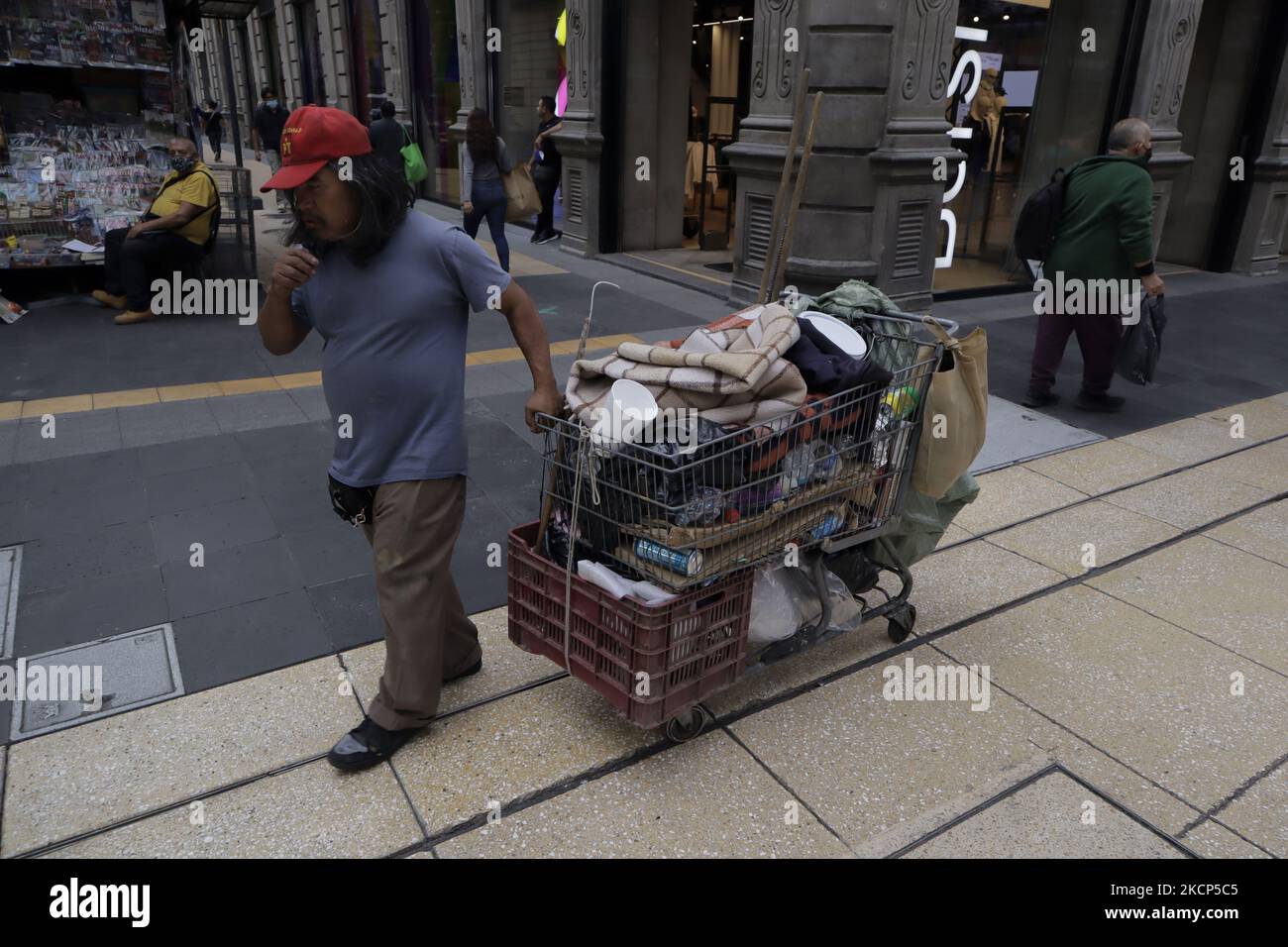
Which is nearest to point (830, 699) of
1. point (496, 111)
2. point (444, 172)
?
point (496, 111)

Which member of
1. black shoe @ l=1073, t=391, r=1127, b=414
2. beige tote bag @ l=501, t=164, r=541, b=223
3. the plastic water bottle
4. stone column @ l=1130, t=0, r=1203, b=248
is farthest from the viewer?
stone column @ l=1130, t=0, r=1203, b=248

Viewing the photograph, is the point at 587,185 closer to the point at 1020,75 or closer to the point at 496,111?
the point at 496,111

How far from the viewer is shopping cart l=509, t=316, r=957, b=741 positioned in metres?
2.62

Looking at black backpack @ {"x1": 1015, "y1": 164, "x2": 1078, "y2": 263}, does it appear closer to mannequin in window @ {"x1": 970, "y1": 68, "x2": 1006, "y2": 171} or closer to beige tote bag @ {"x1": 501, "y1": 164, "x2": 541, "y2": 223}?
mannequin in window @ {"x1": 970, "y1": 68, "x2": 1006, "y2": 171}

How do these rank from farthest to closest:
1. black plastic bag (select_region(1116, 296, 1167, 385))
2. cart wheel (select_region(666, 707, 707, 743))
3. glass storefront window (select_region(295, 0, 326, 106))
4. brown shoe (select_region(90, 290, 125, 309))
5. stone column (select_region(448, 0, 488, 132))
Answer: glass storefront window (select_region(295, 0, 326, 106)) < stone column (select_region(448, 0, 488, 132)) < brown shoe (select_region(90, 290, 125, 309)) < black plastic bag (select_region(1116, 296, 1167, 385)) < cart wheel (select_region(666, 707, 707, 743))

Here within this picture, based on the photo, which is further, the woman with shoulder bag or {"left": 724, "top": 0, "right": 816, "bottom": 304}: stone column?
the woman with shoulder bag

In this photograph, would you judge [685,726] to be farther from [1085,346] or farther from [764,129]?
[764,129]

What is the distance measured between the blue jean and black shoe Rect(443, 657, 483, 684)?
6.69 m

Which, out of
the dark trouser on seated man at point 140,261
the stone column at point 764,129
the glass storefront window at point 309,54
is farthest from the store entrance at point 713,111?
the glass storefront window at point 309,54

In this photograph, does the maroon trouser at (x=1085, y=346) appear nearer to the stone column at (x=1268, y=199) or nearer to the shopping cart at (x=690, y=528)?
the shopping cart at (x=690, y=528)

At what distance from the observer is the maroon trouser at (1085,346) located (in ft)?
20.2

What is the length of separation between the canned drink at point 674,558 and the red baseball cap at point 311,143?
1.38 meters

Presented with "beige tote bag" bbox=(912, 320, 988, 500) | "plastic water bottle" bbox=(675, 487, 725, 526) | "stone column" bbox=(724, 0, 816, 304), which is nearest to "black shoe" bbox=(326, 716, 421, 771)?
"plastic water bottle" bbox=(675, 487, 725, 526)

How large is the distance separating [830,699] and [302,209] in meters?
2.38
